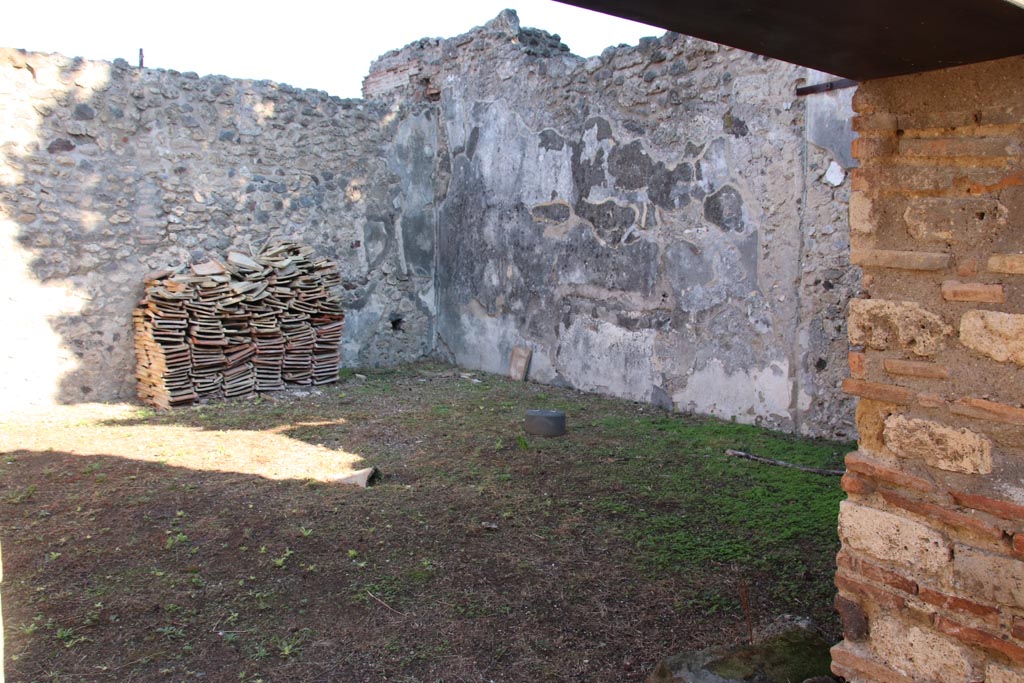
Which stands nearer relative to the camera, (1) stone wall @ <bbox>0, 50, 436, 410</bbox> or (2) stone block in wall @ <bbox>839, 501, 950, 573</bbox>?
(2) stone block in wall @ <bbox>839, 501, 950, 573</bbox>

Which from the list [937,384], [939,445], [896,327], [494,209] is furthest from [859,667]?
[494,209]

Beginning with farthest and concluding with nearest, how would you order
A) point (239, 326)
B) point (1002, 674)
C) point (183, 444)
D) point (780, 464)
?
point (239, 326) → point (183, 444) → point (780, 464) → point (1002, 674)

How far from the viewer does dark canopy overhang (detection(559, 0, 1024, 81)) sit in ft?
5.34

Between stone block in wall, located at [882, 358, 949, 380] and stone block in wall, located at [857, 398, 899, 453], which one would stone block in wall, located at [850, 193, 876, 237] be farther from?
stone block in wall, located at [857, 398, 899, 453]

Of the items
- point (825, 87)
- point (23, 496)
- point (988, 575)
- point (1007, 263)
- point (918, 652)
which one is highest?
point (825, 87)

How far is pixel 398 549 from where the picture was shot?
3.58 metres

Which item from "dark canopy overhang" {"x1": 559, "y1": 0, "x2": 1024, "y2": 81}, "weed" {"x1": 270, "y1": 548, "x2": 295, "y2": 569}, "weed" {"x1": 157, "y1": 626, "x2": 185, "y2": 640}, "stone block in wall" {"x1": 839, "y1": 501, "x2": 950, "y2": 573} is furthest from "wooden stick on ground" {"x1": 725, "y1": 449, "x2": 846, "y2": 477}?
"weed" {"x1": 157, "y1": 626, "x2": 185, "y2": 640}

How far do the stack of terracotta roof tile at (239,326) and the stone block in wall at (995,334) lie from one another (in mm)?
5616

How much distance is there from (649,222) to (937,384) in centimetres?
430

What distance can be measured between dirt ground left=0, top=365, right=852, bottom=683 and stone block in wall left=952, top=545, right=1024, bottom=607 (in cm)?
78

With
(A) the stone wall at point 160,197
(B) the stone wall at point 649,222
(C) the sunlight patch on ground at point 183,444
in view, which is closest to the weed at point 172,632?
(C) the sunlight patch on ground at point 183,444

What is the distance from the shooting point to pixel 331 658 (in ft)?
8.93

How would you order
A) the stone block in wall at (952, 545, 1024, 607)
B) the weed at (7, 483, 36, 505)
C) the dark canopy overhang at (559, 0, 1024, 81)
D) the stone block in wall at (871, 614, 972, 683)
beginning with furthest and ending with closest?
the weed at (7, 483, 36, 505)
the stone block in wall at (871, 614, 972, 683)
the stone block in wall at (952, 545, 1024, 607)
the dark canopy overhang at (559, 0, 1024, 81)

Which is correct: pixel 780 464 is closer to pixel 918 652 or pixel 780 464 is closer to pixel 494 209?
pixel 918 652
